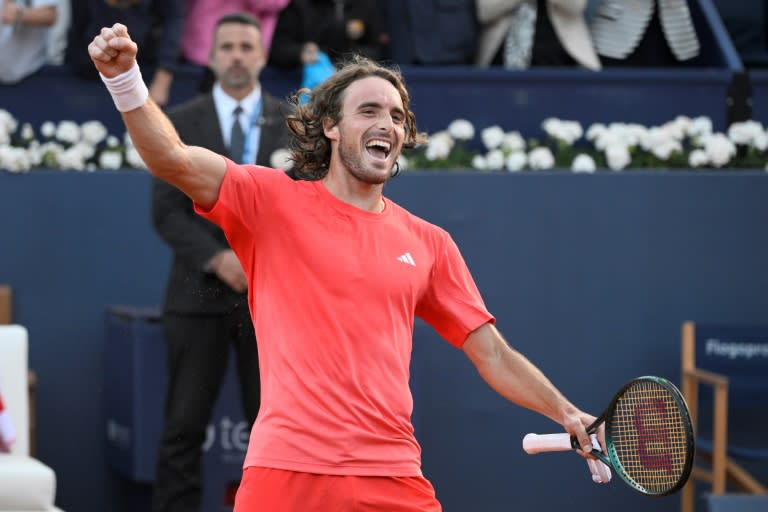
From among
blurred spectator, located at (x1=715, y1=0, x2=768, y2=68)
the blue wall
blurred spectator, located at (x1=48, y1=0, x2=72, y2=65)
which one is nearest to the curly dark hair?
the blue wall

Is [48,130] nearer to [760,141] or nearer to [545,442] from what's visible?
[760,141]

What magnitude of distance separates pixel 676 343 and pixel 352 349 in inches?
148

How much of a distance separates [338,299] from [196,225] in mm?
2596

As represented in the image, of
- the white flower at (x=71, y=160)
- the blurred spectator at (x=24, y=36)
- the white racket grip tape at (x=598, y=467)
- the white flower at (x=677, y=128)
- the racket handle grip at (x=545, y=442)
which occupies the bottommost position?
the white racket grip tape at (x=598, y=467)

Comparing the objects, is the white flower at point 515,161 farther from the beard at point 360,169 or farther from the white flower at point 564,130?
the beard at point 360,169

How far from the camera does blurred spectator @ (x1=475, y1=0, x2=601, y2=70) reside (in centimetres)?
797

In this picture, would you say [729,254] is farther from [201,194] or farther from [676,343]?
[201,194]

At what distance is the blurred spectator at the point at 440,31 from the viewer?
7.92 m

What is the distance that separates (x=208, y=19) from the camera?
769cm

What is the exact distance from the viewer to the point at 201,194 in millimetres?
3670

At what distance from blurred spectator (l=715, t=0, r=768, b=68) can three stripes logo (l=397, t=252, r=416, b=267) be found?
536 cm

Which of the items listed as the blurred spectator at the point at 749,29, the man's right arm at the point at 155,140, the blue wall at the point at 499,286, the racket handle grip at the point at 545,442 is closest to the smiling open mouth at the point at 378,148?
the man's right arm at the point at 155,140

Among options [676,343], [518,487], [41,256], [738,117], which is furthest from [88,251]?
[738,117]

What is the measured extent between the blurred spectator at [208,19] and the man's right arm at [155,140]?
4.04m
